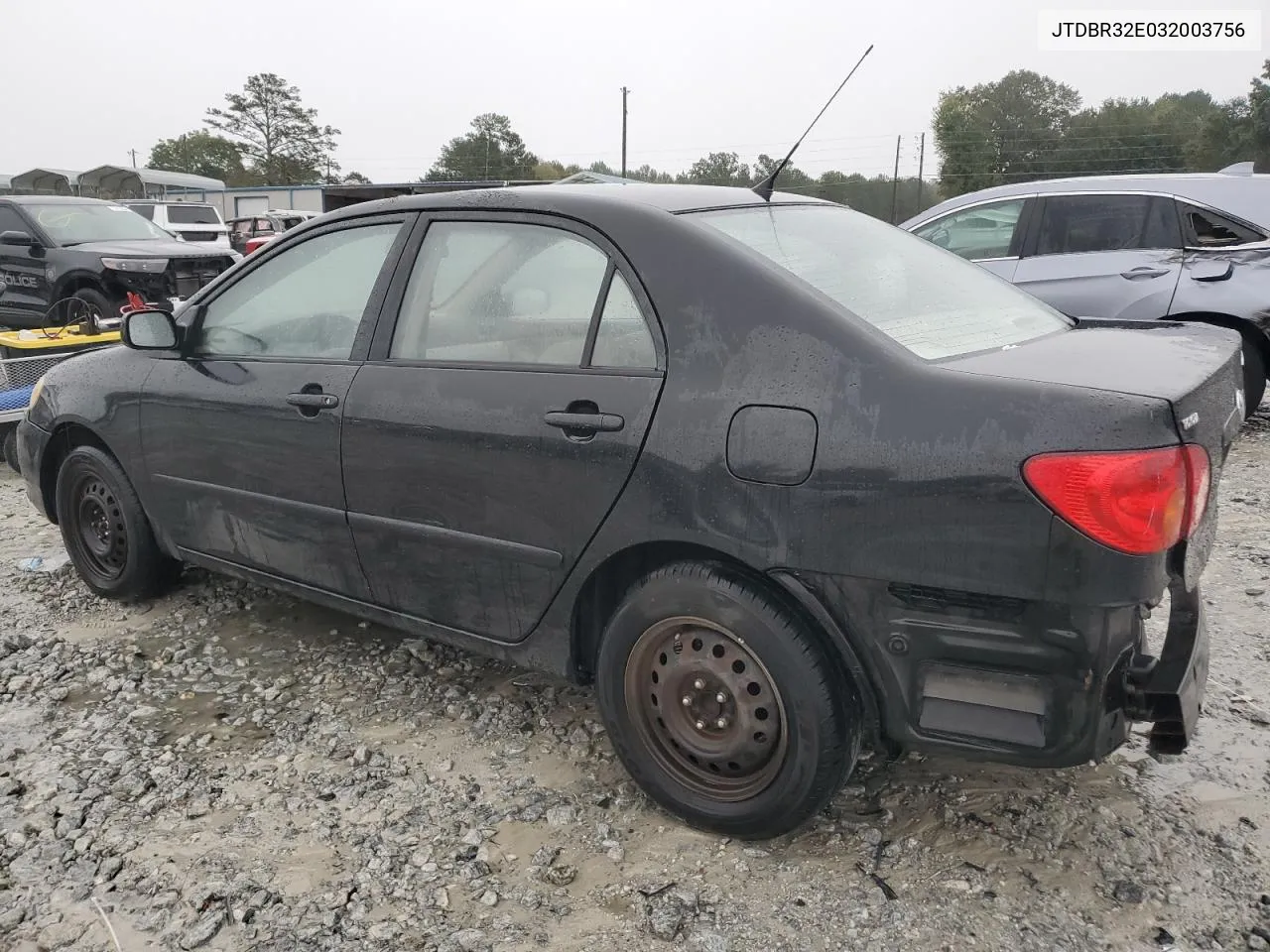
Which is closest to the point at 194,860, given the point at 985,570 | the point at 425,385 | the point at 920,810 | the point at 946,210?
the point at 425,385

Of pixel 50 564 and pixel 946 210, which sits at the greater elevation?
pixel 946 210

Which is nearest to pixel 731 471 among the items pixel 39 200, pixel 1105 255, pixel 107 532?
pixel 107 532

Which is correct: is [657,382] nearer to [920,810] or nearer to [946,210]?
[920,810]

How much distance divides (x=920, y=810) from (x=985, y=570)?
3.09 ft

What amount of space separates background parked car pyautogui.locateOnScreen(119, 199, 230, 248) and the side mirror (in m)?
17.0

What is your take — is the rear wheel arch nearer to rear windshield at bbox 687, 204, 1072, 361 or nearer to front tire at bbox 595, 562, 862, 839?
front tire at bbox 595, 562, 862, 839

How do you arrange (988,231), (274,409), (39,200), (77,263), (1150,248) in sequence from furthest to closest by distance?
(39,200), (77,263), (988,231), (1150,248), (274,409)

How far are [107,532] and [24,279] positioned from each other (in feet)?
28.1

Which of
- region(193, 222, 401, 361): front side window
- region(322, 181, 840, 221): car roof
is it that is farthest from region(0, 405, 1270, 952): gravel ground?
region(322, 181, 840, 221): car roof

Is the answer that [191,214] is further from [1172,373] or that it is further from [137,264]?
[1172,373]

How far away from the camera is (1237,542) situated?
4.54 meters

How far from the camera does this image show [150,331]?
11.7 feet

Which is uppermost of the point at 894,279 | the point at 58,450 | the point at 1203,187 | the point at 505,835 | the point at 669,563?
the point at 1203,187

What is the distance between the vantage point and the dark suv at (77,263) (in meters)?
10.7
